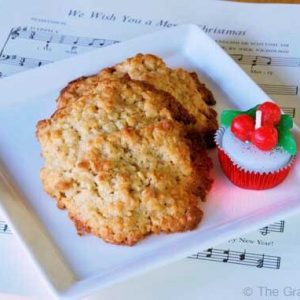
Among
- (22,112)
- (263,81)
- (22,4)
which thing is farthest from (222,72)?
(22,4)

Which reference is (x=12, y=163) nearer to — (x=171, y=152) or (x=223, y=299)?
(x=171, y=152)

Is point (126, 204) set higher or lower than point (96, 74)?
lower

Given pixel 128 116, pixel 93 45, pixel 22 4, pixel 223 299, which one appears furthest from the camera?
pixel 22 4

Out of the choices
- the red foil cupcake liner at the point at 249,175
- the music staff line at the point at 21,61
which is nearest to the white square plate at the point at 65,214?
the red foil cupcake liner at the point at 249,175

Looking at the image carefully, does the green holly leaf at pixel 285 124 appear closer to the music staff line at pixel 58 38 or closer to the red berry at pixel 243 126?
the red berry at pixel 243 126

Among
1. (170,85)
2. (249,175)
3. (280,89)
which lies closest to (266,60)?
(280,89)

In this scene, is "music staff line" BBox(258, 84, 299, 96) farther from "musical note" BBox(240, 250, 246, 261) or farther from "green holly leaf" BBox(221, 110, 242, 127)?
"musical note" BBox(240, 250, 246, 261)

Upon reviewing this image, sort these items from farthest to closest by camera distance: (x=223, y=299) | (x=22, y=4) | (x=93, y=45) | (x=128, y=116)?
(x=22, y=4)
(x=93, y=45)
(x=128, y=116)
(x=223, y=299)
